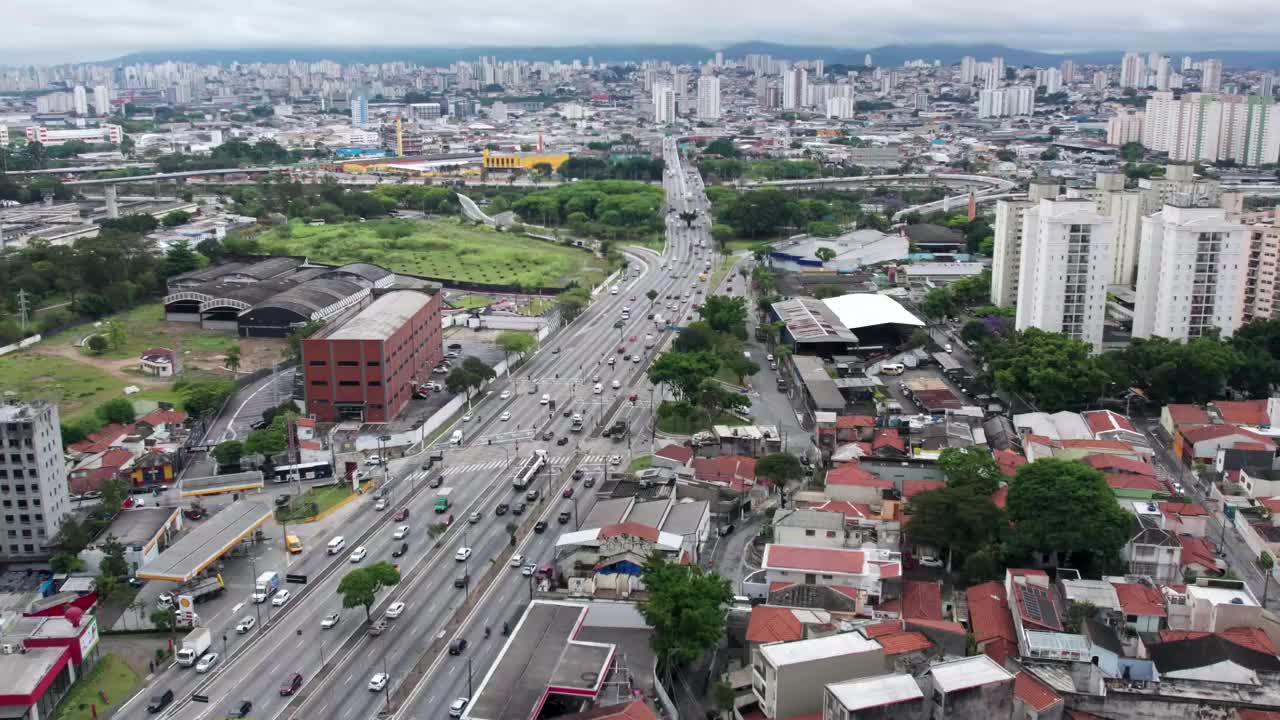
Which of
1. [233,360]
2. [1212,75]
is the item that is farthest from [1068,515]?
[1212,75]

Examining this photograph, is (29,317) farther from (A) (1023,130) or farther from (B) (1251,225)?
(A) (1023,130)

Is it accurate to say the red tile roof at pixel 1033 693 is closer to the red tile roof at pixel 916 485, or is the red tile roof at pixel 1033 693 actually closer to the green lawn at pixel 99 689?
the red tile roof at pixel 916 485

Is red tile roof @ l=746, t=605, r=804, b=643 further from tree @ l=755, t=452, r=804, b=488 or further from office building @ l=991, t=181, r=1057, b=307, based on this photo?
office building @ l=991, t=181, r=1057, b=307

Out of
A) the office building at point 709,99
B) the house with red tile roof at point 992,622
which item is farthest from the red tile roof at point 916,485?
the office building at point 709,99

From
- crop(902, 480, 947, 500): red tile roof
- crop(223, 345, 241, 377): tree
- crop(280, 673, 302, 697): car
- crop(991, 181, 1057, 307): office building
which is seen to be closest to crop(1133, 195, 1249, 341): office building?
crop(991, 181, 1057, 307): office building

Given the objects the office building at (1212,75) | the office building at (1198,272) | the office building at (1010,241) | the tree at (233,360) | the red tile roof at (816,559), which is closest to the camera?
the red tile roof at (816,559)

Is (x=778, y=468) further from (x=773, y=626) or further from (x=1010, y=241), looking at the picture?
(x=1010, y=241)
